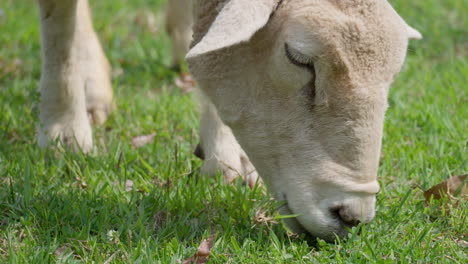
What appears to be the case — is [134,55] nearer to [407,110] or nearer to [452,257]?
[407,110]

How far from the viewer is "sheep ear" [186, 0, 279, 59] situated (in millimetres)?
2701

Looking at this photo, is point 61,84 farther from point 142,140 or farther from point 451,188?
point 451,188

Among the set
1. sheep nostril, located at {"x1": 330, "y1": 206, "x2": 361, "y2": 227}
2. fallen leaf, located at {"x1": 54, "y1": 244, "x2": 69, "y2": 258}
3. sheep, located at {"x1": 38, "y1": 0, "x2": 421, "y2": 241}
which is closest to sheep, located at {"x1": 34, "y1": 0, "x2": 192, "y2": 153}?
fallen leaf, located at {"x1": 54, "y1": 244, "x2": 69, "y2": 258}

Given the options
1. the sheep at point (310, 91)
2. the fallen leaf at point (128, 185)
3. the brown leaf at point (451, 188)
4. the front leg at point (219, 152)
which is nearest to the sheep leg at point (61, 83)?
the fallen leaf at point (128, 185)

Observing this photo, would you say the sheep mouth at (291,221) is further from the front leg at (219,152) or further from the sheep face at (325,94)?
the front leg at (219,152)

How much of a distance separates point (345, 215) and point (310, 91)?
0.55 meters

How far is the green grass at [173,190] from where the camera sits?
308cm

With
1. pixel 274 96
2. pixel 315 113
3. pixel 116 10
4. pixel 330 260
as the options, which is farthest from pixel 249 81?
pixel 116 10

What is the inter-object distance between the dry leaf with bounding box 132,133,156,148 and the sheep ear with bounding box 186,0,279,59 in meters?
1.84

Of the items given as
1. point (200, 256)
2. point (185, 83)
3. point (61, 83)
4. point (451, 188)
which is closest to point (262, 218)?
point (200, 256)

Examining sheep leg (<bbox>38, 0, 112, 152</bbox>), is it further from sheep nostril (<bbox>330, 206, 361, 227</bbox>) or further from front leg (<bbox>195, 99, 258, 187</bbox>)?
sheep nostril (<bbox>330, 206, 361, 227</bbox>)

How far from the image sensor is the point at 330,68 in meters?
2.90

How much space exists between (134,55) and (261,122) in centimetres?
337

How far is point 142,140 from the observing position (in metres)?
4.63
